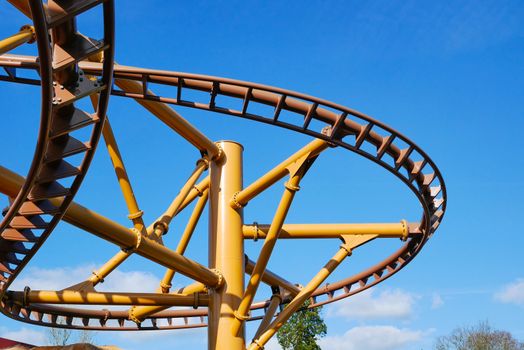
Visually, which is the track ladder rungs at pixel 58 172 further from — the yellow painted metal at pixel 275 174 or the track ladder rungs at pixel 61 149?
the yellow painted metal at pixel 275 174

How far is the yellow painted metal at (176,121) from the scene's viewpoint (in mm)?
9648

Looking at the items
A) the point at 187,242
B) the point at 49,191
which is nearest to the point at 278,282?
the point at 187,242

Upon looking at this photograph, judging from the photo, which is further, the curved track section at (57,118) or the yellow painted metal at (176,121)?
the yellow painted metal at (176,121)

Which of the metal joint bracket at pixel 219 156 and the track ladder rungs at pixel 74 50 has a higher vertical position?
the metal joint bracket at pixel 219 156

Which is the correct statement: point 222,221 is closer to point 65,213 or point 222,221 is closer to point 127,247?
point 127,247

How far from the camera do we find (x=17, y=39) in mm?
6484

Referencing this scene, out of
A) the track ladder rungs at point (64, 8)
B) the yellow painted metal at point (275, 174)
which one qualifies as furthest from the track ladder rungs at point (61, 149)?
the yellow painted metal at point (275, 174)

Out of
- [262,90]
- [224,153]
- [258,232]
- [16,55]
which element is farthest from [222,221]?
[16,55]

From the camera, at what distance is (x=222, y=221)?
11023 millimetres

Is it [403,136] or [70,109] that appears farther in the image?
[403,136]

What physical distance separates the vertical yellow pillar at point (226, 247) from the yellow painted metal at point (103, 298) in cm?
60

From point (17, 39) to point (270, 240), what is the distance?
481 cm

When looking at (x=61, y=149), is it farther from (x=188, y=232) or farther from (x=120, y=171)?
(x=188, y=232)

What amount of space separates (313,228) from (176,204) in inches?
96.2
